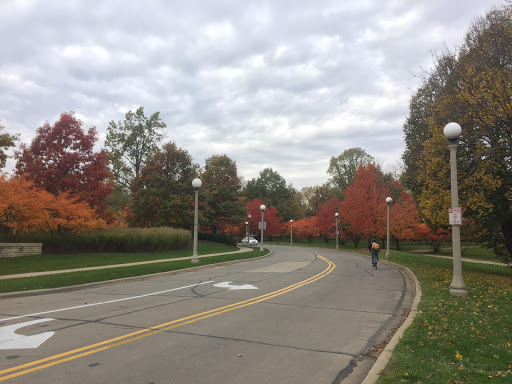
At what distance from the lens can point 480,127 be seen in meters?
15.1

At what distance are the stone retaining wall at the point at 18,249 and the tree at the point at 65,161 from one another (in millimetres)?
3868

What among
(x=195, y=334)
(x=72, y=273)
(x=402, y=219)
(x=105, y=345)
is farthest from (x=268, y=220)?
(x=105, y=345)

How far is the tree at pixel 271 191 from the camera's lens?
83.8 m

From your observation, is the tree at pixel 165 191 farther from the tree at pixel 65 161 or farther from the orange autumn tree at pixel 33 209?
the orange autumn tree at pixel 33 209

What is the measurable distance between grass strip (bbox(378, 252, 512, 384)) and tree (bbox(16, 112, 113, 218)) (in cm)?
2205

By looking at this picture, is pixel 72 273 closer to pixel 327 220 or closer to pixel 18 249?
pixel 18 249

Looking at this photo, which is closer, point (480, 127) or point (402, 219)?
point (480, 127)

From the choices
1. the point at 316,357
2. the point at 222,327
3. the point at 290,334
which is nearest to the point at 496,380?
the point at 316,357

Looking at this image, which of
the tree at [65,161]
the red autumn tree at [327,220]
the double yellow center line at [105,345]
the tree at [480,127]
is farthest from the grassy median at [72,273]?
the red autumn tree at [327,220]

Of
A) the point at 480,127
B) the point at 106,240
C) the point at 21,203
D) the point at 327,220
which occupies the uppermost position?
the point at 480,127

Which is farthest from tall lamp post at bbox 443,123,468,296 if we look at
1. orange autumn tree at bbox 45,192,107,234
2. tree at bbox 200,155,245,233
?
tree at bbox 200,155,245,233

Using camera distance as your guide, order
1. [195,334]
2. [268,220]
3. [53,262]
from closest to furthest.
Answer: [195,334]
[53,262]
[268,220]

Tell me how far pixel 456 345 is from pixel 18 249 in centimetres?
2353

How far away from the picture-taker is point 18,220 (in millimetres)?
20297
